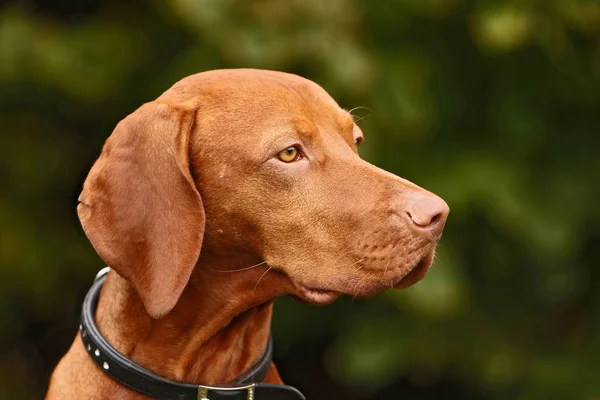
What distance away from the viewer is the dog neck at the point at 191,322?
153 inches

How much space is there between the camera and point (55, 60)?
6465mm

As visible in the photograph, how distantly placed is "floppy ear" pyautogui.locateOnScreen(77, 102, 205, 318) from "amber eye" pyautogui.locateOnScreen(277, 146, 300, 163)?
0.32 metres

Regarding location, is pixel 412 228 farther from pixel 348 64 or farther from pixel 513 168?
pixel 513 168

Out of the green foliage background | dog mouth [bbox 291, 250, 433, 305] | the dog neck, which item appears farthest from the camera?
the green foliage background

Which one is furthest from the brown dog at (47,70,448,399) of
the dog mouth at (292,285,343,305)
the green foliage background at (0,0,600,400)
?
the green foliage background at (0,0,600,400)

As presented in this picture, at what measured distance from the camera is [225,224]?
12.7 feet

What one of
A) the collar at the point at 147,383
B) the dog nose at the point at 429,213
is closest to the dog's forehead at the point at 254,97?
the dog nose at the point at 429,213

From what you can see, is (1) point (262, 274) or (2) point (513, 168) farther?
(2) point (513, 168)

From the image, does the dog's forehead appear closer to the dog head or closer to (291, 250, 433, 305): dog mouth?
the dog head

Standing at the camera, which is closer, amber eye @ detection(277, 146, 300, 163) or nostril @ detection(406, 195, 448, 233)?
nostril @ detection(406, 195, 448, 233)

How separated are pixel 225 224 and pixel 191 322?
14.8 inches

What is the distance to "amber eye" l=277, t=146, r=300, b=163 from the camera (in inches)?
152

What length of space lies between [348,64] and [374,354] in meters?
1.80

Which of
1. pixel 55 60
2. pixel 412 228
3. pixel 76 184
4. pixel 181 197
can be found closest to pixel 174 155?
pixel 181 197
